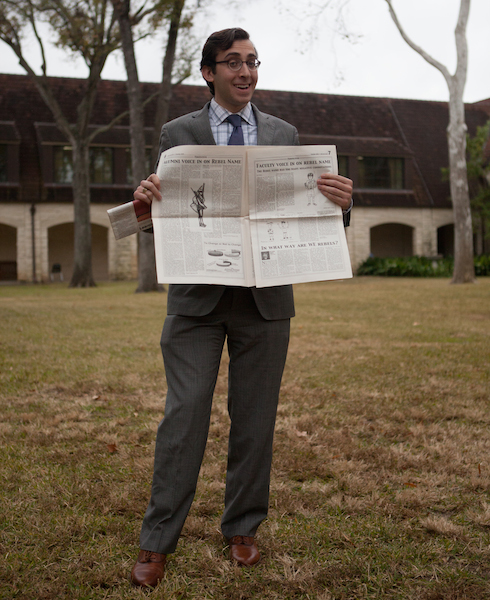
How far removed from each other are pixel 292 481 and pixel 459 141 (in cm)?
1769

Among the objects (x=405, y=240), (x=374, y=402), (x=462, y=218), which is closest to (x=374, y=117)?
(x=405, y=240)

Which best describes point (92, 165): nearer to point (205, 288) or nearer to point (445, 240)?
point (445, 240)

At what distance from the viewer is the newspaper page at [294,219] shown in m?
2.17

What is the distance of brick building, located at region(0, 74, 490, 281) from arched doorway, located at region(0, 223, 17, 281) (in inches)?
1.7

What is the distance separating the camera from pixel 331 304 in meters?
12.9

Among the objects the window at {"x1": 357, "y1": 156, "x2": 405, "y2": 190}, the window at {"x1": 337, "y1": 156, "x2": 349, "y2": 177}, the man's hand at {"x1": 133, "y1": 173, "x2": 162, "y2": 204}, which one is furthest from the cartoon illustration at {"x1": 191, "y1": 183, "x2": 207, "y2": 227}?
the window at {"x1": 357, "y1": 156, "x2": 405, "y2": 190}

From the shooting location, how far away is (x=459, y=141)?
61.5ft

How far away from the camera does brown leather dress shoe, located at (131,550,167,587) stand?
2.18 m

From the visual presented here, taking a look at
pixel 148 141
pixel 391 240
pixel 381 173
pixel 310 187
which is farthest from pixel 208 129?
pixel 391 240

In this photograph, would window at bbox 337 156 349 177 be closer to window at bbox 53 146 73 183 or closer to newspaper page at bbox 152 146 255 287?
window at bbox 53 146 73 183

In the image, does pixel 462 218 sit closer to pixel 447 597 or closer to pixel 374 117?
pixel 374 117

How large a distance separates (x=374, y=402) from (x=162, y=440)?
2893 millimetres

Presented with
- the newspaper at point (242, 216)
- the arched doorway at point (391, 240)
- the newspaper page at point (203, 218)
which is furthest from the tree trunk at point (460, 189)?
the newspaper page at point (203, 218)

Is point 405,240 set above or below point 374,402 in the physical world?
above
